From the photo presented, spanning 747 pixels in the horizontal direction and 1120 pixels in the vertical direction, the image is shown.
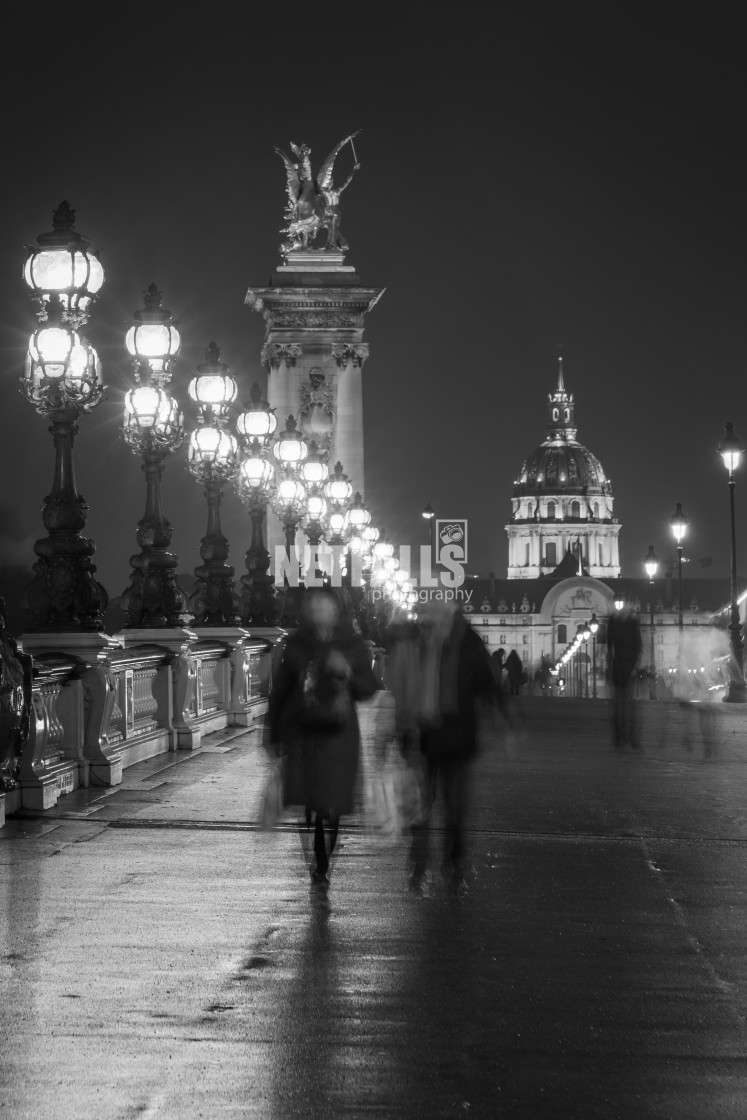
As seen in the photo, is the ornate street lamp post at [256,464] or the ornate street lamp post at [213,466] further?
the ornate street lamp post at [256,464]

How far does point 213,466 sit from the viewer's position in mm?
26891

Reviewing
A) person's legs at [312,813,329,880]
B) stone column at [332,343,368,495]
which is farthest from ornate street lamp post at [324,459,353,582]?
stone column at [332,343,368,495]

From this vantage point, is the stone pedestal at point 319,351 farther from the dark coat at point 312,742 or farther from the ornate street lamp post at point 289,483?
the dark coat at point 312,742

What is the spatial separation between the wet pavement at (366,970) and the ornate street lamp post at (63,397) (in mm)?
1989

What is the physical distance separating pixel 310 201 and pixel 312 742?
92383 mm

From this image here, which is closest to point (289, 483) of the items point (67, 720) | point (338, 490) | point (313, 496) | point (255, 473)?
point (313, 496)

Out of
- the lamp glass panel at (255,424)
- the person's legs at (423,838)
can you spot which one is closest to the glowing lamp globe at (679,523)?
the lamp glass panel at (255,424)

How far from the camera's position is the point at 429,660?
39.2 ft

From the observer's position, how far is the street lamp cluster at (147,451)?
55.1 feet

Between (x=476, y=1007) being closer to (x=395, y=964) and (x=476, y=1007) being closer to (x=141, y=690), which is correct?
(x=395, y=964)

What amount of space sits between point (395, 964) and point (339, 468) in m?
35.6

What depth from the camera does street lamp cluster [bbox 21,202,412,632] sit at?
1680 centimetres

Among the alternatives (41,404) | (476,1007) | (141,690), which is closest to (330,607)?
(476,1007)

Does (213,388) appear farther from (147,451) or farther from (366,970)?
(366,970)
